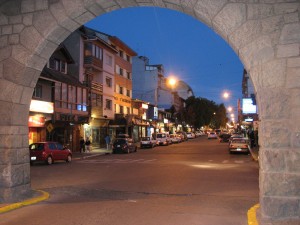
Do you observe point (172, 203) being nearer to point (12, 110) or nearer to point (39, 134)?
point (12, 110)

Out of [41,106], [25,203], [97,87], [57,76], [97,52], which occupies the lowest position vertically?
[25,203]

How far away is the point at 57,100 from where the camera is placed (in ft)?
113

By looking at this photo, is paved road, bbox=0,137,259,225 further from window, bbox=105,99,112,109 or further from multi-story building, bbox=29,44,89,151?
window, bbox=105,99,112,109

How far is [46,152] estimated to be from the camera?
2520 cm

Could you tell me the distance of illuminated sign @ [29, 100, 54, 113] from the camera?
30142 millimetres

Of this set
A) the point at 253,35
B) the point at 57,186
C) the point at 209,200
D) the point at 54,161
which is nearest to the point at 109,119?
the point at 54,161

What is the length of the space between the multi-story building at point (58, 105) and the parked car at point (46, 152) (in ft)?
11.8

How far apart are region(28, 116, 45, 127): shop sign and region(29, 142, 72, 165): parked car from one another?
4.37m

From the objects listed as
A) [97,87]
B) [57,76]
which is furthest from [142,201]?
[97,87]

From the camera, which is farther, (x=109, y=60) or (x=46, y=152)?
(x=109, y=60)

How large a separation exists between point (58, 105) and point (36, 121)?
4.40 m

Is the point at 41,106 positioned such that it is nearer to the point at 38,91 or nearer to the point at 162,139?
the point at 38,91

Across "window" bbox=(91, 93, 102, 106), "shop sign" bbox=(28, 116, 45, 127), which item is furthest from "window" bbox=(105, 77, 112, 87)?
"shop sign" bbox=(28, 116, 45, 127)

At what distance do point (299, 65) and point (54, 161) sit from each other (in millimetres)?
22166
